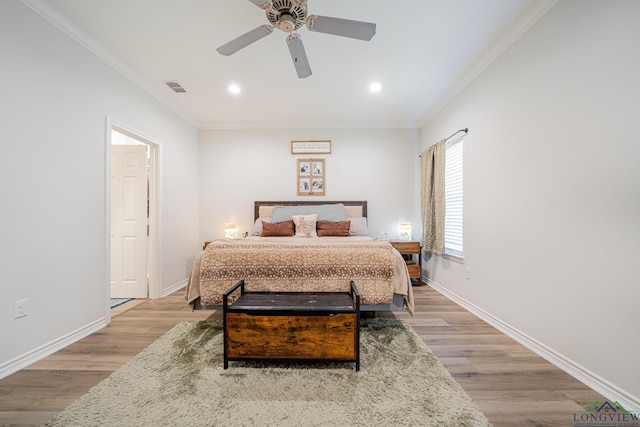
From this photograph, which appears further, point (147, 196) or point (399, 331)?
point (147, 196)

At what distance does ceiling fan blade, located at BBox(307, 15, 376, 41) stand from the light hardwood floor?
2.47 m

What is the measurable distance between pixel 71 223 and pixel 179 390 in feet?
5.89

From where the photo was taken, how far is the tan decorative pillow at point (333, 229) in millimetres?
3895

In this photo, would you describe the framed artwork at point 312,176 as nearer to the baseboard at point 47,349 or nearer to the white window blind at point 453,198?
the white window blind at point 453,198

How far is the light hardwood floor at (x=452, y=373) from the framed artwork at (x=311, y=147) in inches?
119

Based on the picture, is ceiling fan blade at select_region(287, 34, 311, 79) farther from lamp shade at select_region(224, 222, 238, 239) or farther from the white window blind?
lamp shade at select_region(224, 222, 238, 239)

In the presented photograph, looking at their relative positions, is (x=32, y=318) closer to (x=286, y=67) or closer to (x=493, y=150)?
(x=286, y=67)

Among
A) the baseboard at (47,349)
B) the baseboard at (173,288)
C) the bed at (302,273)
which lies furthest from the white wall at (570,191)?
the baseboard at (173,288)

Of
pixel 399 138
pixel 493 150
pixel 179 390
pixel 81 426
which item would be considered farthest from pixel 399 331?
pixel 399 138

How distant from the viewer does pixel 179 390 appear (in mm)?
1593

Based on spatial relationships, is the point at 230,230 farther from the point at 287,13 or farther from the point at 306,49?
the point at 287,13

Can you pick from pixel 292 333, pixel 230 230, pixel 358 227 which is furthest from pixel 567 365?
pixel 230 230

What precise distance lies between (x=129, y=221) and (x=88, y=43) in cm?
203

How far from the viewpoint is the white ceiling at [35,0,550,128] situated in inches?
79.5
